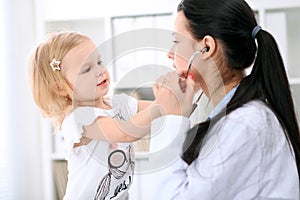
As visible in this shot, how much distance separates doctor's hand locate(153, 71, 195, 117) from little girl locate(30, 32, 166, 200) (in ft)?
0.76

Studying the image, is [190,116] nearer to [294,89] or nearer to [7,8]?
[294,89]

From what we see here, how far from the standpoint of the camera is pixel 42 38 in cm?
242

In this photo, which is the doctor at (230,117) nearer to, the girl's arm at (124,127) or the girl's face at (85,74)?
the girl's arm at (124,127)

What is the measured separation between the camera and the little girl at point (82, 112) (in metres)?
1.34

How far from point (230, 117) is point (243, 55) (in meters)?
0.18

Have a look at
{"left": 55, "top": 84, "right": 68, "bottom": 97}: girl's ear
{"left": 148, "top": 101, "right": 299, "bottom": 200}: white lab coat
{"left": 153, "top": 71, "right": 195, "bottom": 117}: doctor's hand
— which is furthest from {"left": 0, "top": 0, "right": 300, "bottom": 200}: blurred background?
{"left": 148, "top": 101, "right": 299, "bottom": 200}: white lab coat

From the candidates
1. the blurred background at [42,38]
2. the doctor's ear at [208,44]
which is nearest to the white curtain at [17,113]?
the blurred background at [42,38]

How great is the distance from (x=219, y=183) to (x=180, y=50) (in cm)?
37

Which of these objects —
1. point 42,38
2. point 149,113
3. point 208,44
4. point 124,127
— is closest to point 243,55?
point 208,44

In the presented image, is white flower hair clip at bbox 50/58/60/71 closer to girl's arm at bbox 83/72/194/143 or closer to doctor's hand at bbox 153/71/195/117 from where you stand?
girl's arm at bbox 83/72/194/143

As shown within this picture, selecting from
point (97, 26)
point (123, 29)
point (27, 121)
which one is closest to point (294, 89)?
point (123, 29)

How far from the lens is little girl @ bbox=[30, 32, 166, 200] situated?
1.34m

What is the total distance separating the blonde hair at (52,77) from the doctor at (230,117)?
0.36 metres

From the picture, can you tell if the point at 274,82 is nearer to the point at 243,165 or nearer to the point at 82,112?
the point at 243,165
